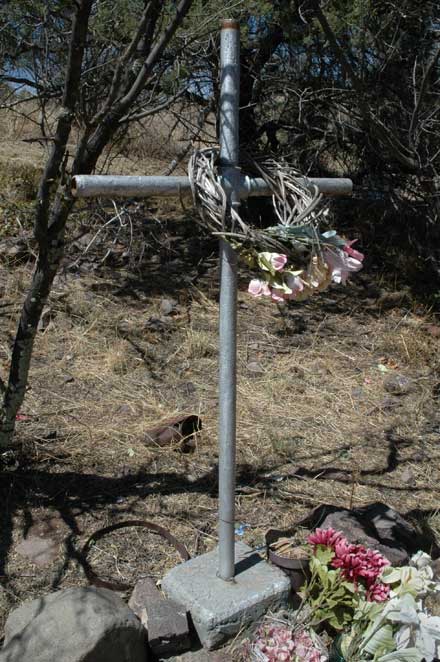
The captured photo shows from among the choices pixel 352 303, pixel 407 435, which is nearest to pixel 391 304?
pixel 352 303

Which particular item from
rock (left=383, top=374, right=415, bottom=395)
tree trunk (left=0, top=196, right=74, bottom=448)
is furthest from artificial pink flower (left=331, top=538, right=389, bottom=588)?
rock (left=383, top=374, right=415, bottom=395)

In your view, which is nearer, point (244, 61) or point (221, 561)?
point (221, 561)

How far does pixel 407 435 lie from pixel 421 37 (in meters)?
3.31

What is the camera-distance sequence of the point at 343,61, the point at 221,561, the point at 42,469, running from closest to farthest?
1. the point at 221,561
2. the point at 42,469
3. the point at 343,61

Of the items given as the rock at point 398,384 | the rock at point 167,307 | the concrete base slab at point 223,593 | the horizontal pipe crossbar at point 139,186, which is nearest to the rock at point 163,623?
the concrete base slab at point 223,593

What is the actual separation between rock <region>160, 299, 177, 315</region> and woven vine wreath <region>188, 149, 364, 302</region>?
332 cm

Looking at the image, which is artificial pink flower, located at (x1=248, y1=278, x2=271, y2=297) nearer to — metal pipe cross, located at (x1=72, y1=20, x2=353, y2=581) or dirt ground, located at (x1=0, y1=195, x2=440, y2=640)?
metal pipe cross, located at (x1=72, y1=20, x2=353, y2=581)

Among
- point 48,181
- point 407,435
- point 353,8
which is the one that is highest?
point 353,8

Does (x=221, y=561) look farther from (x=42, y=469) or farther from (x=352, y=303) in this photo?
(x=352, y=303)

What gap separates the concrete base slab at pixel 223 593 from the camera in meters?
2.26

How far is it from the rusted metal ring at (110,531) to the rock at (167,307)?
2569 mm

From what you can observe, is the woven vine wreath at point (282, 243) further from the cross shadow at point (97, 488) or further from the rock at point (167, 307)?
the rock at point (167, 307)

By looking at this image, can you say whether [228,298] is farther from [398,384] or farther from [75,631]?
[398,384]

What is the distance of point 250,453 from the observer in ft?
12.1
